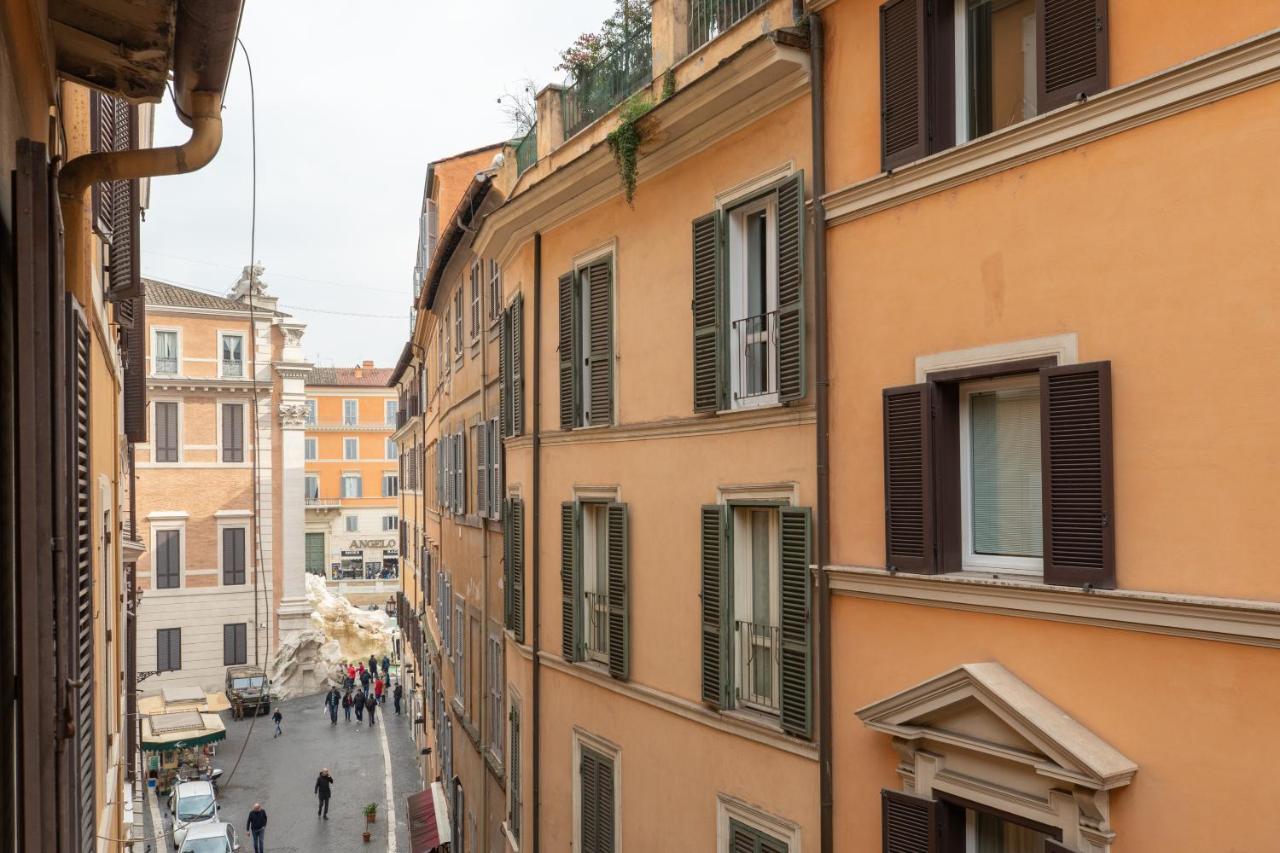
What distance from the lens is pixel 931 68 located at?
7.54m

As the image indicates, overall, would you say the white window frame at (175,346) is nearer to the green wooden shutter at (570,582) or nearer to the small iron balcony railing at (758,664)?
the green wooden shutter at (570,582)

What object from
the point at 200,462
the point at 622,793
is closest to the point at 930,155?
the point at 622,793

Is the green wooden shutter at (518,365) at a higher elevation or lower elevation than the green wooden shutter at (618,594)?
higher

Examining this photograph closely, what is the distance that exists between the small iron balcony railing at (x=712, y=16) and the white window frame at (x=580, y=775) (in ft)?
23.1

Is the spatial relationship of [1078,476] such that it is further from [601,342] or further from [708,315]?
[601,342]

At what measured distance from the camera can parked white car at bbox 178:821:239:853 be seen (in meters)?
22.3

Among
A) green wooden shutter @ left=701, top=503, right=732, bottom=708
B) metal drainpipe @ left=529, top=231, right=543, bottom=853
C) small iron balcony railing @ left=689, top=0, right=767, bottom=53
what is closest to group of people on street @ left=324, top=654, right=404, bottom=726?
metal drainpipe @ left=529, top=231, right=543, bottom=853

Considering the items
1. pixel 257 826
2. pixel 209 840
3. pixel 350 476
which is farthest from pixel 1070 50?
pixel 350 476

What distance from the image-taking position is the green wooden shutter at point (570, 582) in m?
12.6

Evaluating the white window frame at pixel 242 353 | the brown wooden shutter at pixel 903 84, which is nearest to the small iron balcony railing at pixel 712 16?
the brown wooden shutter at pixel 903 84

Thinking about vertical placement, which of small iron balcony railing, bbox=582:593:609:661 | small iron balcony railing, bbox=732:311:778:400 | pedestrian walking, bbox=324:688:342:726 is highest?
small iron balcony railing, bbox=732:311:778:400

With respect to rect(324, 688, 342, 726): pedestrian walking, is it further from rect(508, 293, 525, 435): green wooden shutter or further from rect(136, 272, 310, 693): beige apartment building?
rect(508, 293, 525, 435): green wooden shutter

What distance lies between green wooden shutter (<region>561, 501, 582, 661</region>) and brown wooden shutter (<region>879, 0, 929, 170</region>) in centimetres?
616

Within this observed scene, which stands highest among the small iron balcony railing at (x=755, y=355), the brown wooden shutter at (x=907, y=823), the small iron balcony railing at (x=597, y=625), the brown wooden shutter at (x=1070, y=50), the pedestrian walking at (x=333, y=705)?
the brown wooden shutter at (x=1070, y=50)
